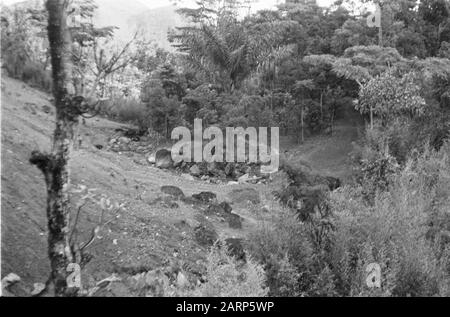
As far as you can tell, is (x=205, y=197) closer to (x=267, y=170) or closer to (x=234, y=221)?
(x=234, y=221)

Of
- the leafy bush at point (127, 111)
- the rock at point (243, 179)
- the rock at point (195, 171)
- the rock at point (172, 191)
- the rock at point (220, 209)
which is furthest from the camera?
the leafy bush at point (127, 111)

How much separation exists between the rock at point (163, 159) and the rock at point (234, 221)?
487 centimetres

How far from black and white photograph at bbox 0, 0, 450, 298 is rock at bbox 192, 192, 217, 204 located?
64 millimetres

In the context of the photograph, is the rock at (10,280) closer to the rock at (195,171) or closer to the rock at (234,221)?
the rock at (234,221)

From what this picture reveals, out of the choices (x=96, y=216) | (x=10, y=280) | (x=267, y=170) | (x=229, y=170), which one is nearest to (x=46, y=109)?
→ (x=229, y=170)

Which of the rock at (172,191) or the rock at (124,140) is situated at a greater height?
the rock at (124,140)

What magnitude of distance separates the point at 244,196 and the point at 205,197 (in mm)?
1148

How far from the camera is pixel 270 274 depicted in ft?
20.3

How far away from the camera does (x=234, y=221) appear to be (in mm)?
8570

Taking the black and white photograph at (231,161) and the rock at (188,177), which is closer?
the black and white photograph at (231,161)

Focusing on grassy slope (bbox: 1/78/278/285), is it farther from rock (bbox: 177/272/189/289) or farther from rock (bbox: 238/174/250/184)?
rock (bbox: 238/174/250/184)

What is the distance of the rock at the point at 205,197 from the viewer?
31.7 feet

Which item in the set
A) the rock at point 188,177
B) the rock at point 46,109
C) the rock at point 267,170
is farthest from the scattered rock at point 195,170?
the rock at point 46,109
